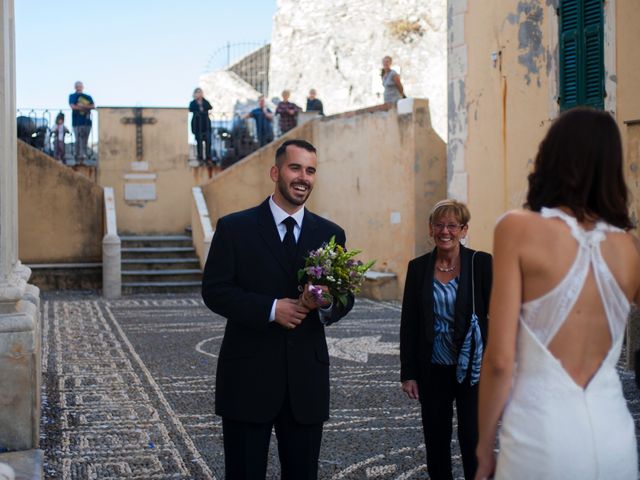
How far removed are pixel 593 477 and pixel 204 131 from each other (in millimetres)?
21460

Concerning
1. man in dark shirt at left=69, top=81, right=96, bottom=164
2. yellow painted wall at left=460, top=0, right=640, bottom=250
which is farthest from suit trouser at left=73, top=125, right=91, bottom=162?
yellow painted wall at left=460, top=0, right=640, bottom=250

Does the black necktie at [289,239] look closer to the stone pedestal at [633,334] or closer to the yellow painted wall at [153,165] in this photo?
the stone pedestal at [633,334]

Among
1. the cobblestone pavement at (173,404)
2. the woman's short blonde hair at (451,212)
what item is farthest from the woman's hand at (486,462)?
the cobblestone pavement at (173,404)

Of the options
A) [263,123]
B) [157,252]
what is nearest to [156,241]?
[157,252]

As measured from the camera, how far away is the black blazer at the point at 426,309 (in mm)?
5109

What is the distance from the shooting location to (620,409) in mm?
2881

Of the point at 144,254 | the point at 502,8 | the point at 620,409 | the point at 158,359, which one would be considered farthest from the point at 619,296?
the point at 144,254

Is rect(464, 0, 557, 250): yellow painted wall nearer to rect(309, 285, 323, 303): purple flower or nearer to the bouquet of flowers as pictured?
the bouquet of flowers

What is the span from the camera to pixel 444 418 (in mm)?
5086

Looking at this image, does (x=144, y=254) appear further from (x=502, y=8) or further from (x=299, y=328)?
(x=299, y=328)

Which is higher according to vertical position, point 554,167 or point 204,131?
point 204,131

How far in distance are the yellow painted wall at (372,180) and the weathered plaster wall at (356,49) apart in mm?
15858

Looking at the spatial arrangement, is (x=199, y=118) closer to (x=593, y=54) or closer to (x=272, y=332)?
(x=593, y=54)

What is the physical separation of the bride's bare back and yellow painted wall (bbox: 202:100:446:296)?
14.7 m
